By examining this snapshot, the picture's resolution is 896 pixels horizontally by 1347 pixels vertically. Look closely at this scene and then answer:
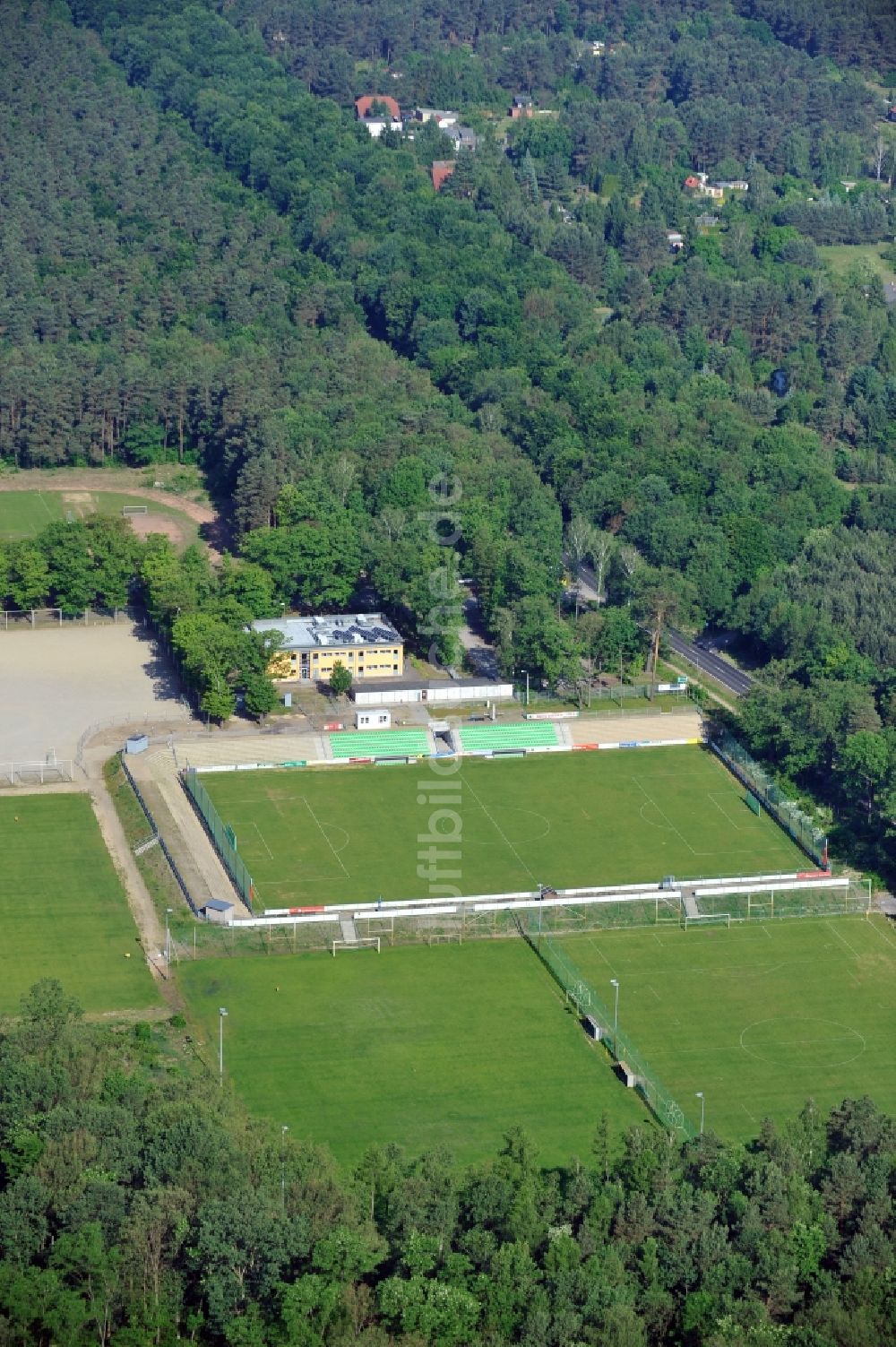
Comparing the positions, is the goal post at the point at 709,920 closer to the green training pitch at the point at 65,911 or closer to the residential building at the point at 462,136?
the green training pitch at the point at 65,911

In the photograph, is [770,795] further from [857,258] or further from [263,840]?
[857,258]

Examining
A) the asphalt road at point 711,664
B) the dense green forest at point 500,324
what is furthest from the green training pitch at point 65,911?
the asphalt road at point 711,664

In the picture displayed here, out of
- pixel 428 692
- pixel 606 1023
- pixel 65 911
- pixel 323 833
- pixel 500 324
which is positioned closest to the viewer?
pixel 606 1023

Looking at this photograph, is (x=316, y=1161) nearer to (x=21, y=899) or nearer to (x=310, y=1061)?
(x=310, y=1061)

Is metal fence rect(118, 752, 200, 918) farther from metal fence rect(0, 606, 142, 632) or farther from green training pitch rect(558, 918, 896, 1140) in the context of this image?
metal fence rect(0, 606, 142, 632)

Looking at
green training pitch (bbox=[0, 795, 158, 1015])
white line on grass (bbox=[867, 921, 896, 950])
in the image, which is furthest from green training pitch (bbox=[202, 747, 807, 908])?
green training pitch (bbox=[0, 795, 158, 1015])

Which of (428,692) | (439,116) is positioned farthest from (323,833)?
(439,116)
